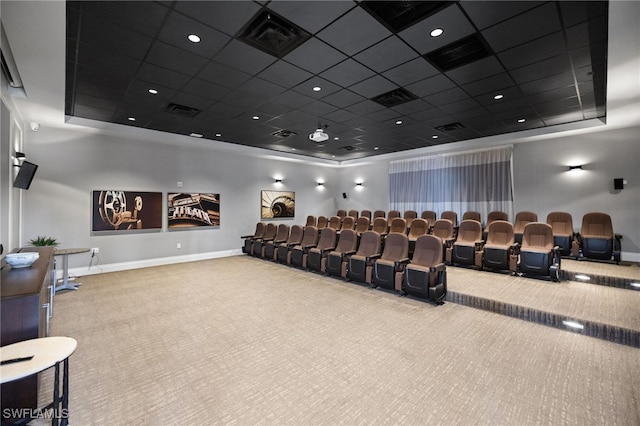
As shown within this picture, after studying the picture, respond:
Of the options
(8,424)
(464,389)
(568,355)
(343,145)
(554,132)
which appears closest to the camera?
(8,424)

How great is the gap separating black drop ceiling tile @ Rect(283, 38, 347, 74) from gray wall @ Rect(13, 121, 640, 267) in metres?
5.15

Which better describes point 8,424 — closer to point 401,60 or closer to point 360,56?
point 360,56

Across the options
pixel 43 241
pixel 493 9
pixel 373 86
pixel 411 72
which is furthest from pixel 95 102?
pixel 493 9

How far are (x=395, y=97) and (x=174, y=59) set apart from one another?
3.35 metres

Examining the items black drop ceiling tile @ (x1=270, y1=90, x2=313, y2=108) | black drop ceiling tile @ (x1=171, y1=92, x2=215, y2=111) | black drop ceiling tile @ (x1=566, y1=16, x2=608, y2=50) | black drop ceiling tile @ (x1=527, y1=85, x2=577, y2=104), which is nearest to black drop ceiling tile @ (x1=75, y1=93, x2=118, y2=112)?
black drop ceiling tile @ (x1=171, y1=92, x2=215, y2=111)

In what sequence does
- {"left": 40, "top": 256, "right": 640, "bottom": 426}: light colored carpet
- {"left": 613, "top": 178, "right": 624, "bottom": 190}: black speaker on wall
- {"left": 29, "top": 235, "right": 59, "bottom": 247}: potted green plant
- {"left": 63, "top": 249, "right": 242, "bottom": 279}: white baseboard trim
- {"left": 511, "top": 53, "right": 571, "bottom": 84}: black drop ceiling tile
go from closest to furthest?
{"left": 40, "top": 256, "right": 640, "bottom": 426}: light colored carpet < {"left": 511, "top": 53, "right": 571, "bottom": 84}: black drop ceiling tile < {"left": 29, "top": 235, "right": 59, "bottom": 247}: potted green plant < {"left": 63, "top": 249, "right": 242, "bottom": 279}: white baseboard trim < {"left": 613, "top": 178, "right": 624, "bottom": 190}: black speaker on wall

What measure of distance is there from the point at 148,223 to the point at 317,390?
6454 millimetres

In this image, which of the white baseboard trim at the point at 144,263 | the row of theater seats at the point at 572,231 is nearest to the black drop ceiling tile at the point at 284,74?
the row of theater seats at the point at 572,231

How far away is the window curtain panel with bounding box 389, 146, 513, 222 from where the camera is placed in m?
7.98

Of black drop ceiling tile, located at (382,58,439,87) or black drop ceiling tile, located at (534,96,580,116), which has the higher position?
black drop ceiling tile, located at (534,96,580,116)

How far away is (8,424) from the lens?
6.13 feet

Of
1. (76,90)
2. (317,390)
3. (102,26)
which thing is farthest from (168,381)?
(76,90)

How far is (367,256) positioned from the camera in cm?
530

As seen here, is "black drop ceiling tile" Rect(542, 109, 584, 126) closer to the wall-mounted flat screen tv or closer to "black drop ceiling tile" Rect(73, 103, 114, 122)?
"black drop ceiling tile" Rect(73, 103, 114, 122)
